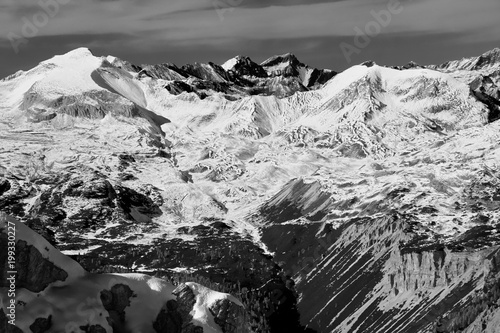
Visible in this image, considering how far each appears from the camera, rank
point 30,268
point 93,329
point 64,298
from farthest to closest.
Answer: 1. point 64,298
2. point 93,329
3. point 30,268

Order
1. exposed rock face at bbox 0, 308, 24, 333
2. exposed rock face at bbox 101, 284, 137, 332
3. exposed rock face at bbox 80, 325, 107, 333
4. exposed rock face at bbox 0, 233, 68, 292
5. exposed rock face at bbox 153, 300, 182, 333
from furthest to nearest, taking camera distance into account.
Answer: exposed rock face at bbox 153, 300, 182, 333
exposed rock face at bbox 101, 284, 137, 332
exposed rock face at bbox 80, 325, 107, 333
exposed rock face at bbox 0, 233, 68, 292
exposed rock face at bbox 0, 308, 24, 333

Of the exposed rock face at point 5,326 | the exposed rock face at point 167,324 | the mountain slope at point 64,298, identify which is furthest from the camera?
the exposed rock face at point 167,324

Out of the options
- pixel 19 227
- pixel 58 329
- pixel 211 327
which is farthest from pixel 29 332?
pixel 211 327

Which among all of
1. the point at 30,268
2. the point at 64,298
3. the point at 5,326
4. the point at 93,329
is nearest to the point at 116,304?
the point at 93,329

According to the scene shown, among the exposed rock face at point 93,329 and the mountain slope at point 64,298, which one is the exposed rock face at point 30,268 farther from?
the exposed rock face at point 93,329

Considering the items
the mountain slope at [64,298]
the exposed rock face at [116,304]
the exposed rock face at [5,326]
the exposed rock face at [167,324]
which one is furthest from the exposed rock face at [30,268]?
the exposed rock face at [167,324]

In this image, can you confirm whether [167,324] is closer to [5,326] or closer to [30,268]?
[30,268]

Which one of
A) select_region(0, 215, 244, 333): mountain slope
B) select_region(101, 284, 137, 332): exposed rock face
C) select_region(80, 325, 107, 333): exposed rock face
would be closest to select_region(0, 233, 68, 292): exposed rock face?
select_region(0, 215, 244, 333): mountain slope

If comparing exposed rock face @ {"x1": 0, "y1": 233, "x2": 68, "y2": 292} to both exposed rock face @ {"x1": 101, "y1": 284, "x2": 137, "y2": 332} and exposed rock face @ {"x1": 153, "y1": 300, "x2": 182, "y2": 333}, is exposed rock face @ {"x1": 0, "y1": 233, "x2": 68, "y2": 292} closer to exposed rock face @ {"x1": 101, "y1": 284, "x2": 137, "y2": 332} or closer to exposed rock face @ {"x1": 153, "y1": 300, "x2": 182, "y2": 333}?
exposed rock face @ {"x1": 101, "y1": 284, "x2": 137, "y2": 332}
